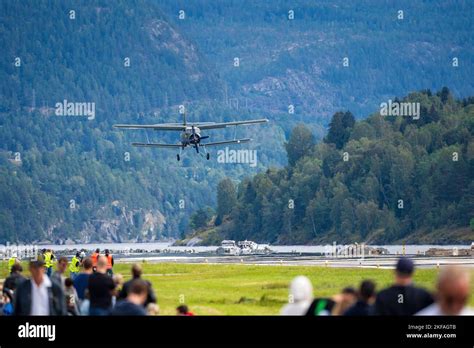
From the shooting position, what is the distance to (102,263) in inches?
1609

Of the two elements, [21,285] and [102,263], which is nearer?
[21,285]

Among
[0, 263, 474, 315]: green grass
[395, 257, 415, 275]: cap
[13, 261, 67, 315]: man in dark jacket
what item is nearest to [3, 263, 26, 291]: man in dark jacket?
[13, 261, 67, 315]: man in dark jacket

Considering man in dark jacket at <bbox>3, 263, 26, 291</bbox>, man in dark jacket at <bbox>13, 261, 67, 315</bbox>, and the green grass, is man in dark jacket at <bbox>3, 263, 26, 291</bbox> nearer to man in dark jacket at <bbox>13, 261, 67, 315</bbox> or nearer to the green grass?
man in dark jacket at <bbox>13, 261, 67, 315</bbox>

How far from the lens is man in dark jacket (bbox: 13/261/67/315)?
37.4m

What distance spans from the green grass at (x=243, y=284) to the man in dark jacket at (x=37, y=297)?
74.0 feet

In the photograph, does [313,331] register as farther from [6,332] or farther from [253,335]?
[6,332]

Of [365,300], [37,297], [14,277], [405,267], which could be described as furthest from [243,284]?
[405,267]

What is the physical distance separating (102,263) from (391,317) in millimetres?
11154

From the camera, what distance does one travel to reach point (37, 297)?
3750 cm

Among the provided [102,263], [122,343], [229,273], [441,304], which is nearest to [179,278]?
[229,273]

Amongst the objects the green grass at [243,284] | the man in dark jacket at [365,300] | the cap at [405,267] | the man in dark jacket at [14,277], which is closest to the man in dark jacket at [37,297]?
the man in dark jacket at [365,300]

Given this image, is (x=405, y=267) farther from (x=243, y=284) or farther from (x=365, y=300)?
(x=243, y=284)

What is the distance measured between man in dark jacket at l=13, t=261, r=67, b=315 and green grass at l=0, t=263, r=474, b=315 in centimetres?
2257

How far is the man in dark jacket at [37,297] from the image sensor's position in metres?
37.4
